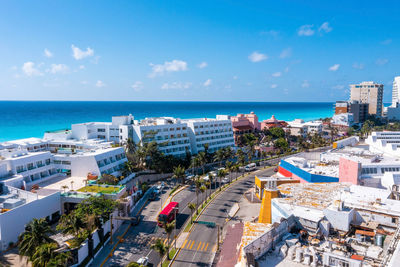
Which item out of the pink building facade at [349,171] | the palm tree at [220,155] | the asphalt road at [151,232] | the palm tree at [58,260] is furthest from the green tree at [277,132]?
the palm tree at [58,260]

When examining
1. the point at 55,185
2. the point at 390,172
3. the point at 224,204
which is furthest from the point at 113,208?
the point at 390,172

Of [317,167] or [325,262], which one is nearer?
[325,262]

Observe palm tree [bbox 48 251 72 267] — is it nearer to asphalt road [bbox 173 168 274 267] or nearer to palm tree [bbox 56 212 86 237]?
palm tree [bbox 56 212 86 237]

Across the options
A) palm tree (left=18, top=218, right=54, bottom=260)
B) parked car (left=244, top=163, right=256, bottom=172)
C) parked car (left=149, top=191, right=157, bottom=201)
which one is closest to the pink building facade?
parked car (left=244, top=163, right=256, bottom=172)

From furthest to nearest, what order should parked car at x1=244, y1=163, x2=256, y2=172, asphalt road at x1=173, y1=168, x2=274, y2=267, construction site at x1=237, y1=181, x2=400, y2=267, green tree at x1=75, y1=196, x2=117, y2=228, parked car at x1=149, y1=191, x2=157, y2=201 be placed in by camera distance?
parked car at x1=244, y1=163, x2=256, y2=172 < parked car at x1=149, y1=191, x2=157, y2=201 < green tree at x1=75, y1=196, x2=117, y2=228 < asphalt road at x1=173, y1=168, x2=274, y2=267 < construction site at x1=237, y1=181, x2=400, y2=267

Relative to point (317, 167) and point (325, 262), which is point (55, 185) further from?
point (317, 167)

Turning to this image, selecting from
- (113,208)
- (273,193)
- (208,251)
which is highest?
(273,193)
